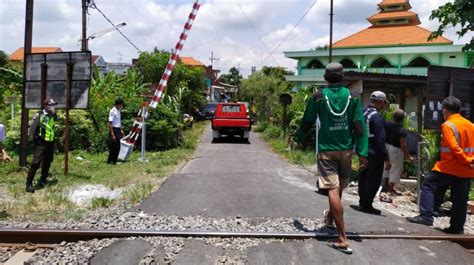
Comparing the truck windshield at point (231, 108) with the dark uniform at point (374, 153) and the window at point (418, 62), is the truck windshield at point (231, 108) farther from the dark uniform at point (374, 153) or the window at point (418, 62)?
the window at point (418, 62)

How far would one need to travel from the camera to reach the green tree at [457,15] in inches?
395

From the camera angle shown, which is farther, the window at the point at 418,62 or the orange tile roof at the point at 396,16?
the orange tile roof at the point at 396,16

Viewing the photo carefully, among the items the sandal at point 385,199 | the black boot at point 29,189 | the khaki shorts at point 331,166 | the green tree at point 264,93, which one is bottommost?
the black boot at point 29,189

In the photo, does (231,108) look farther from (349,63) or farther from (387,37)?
(387,37)

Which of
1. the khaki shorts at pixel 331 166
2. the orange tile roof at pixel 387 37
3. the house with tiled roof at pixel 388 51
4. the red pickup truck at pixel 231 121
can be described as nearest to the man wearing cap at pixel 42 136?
the khaki shorts at pixel 331 166

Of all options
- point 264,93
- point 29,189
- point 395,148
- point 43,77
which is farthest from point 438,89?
point 264,93

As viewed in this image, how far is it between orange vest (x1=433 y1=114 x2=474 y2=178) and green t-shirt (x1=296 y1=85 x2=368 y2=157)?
1.47m

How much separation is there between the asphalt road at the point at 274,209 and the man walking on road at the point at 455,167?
40 centimetres

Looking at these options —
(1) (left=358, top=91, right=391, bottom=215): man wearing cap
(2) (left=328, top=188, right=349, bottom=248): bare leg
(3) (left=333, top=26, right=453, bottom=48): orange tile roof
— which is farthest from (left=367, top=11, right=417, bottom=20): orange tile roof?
(2) (left=328, top=188, right=349, bottom=248): bare leg

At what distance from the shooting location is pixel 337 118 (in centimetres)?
529

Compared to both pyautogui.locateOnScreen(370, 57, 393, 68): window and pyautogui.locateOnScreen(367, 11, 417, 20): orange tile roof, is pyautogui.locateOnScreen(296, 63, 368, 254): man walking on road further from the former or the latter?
pyautogui.locateOnScreen(367, 11, 417, 20): orange tile roof

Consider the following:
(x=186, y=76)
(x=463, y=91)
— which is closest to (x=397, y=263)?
(x=463, y=91)

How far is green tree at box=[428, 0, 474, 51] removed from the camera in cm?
1004

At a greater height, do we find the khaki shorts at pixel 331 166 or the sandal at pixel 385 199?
the khaki shorts at pixel 331 166
